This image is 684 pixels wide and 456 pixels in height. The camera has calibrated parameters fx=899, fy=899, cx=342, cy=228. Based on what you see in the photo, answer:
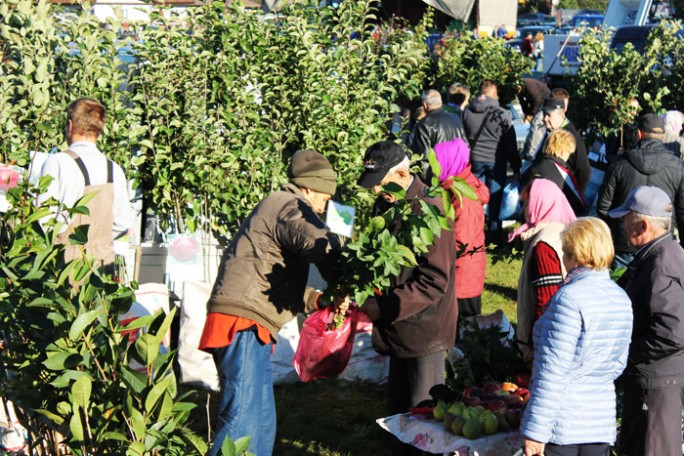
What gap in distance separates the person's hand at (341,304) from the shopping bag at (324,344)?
0.18ft

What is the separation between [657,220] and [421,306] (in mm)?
1137

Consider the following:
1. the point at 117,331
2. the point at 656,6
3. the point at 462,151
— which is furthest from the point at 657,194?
the point at 656,6

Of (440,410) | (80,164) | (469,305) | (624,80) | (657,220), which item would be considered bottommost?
(469,305)

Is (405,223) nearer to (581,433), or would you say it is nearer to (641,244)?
(581,433)

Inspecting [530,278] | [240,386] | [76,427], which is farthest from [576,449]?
[76,427]

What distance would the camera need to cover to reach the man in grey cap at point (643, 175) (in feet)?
21.3

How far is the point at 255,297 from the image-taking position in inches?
153

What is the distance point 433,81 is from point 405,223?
30.1 feet

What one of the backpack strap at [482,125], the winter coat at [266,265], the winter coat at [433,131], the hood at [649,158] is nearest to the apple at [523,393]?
the winter coat at [266,265]

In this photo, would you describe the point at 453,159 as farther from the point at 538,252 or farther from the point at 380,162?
the point at 380,162

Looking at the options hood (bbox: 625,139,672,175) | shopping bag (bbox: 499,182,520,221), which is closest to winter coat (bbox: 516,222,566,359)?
hood (bbox: 625,139,672,175)

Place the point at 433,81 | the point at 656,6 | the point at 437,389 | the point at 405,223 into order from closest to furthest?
1. the point at 405,223
2. the point at 437,389
3. the point at 433,81
4. the point at 656,6

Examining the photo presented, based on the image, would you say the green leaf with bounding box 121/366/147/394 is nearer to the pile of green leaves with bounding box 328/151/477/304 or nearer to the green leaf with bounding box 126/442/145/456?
the green leaf with bounding box 126/442/145/456

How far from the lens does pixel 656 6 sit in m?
17.5
